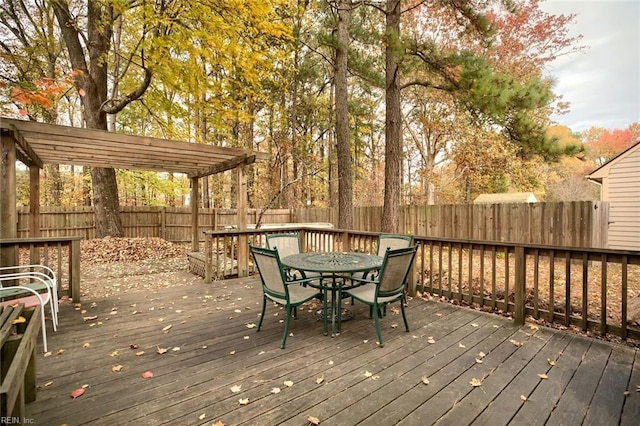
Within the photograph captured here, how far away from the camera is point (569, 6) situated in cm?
1014

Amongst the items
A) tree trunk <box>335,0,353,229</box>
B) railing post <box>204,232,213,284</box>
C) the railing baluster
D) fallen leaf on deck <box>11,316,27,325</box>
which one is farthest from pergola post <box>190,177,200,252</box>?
the railing baluster

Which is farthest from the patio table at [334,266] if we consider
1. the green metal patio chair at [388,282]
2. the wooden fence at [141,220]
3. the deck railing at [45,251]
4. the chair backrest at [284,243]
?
the wooden fence at [141,220]

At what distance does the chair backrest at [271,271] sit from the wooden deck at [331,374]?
0.47 m

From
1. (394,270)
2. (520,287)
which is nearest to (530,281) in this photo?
(520,287)

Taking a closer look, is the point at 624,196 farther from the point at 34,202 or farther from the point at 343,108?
the point at 34,202

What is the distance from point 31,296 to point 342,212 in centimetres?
558

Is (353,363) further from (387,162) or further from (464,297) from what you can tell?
(387,162)

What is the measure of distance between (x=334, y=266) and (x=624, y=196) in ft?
31.0

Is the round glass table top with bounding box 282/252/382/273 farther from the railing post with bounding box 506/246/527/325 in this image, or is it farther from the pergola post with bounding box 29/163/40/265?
the pergola post with bounding box 29/163/40/265

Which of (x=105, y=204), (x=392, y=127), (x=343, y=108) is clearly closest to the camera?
(x=392, y=127)

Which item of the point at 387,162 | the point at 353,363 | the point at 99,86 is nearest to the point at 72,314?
the point at 353,363

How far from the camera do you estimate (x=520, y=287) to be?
3.43 metres

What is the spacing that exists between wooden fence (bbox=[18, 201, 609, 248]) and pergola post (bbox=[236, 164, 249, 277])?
3436 millimetres

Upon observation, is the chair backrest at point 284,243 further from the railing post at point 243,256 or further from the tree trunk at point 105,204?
the tree trunk at point 105,204
